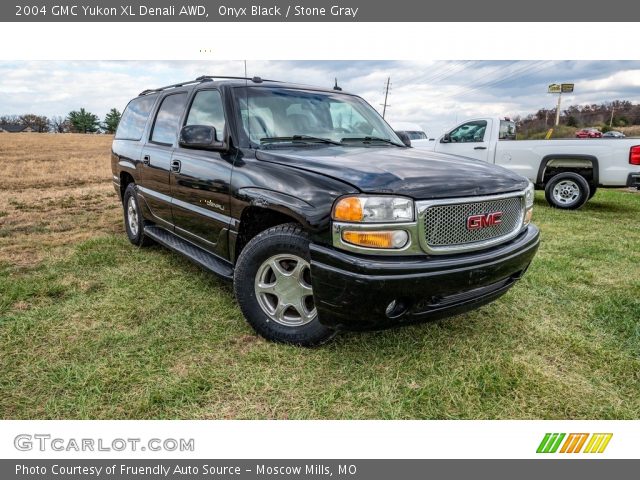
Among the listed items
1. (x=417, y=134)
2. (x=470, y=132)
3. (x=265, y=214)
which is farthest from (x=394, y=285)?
(x=417, y=134)

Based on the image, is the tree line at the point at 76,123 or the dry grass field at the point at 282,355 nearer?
the dry grass field at the point at 282,355

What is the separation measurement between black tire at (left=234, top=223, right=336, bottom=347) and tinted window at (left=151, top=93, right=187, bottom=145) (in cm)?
188

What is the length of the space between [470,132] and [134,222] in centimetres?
751

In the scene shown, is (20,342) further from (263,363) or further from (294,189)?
(294,189)

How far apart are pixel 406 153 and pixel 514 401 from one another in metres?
1.80

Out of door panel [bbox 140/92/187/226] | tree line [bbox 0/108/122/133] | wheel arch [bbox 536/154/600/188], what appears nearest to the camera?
door panel [bbox 140/92/187/226]

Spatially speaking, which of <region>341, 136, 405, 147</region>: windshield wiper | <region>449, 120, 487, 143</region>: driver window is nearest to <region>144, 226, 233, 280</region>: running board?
<region>341, 136, 405, 147</region>: windshield wiper

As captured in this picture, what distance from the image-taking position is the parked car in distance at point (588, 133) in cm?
916

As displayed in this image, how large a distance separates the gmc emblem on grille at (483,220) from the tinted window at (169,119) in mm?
2828

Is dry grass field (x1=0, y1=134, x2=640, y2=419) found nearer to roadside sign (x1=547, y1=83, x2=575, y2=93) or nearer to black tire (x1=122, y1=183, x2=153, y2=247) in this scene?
black tire (x1=122, y1=183, x2=153, y2=247)

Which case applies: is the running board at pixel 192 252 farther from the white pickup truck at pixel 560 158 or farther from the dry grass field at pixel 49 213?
the white pickup truck at pixel 560 158

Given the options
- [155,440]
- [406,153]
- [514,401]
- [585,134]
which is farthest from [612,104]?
[155,440]

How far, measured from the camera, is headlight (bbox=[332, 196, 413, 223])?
2.37 metres

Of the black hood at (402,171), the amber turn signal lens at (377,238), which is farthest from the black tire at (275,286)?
the black hood at (402,171)
